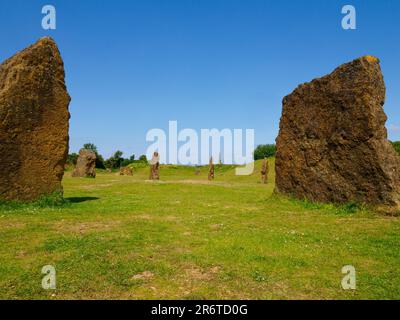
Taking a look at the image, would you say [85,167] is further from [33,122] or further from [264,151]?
[264,151]

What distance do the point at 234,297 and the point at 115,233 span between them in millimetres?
5544

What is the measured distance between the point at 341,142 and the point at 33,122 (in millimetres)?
13771

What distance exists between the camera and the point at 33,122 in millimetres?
16719

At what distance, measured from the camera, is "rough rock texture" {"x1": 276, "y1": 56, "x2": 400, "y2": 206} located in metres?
14.8

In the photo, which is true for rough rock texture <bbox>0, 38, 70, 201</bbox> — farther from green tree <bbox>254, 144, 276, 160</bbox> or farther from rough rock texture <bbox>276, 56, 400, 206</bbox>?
green tree <bbox>254, 144, 276, 160</bbox>

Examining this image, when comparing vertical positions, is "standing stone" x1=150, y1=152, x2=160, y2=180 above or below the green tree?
below

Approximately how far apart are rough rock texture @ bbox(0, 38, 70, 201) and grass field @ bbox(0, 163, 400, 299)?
1783 millimetres

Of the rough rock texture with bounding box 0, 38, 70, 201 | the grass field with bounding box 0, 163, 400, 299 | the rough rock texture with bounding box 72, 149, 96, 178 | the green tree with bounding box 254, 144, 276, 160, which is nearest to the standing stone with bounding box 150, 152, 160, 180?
the rough rock texture with bounding box 72, 149, 96, 178

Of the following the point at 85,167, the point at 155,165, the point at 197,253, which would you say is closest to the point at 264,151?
the point at 85,167

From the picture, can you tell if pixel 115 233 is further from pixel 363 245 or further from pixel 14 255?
pixel 363 245

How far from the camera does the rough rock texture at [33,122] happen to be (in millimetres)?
15898

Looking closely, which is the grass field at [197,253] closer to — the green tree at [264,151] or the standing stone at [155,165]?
the standing stone at [155,165]

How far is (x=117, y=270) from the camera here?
25.1 feet
